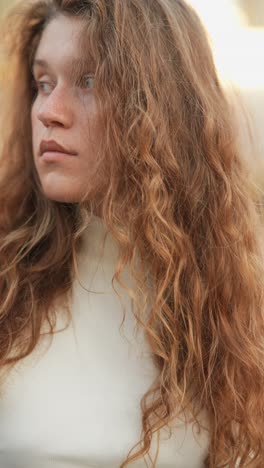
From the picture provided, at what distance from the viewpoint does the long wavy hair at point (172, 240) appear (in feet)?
4.68

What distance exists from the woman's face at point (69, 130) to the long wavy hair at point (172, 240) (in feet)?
0.09

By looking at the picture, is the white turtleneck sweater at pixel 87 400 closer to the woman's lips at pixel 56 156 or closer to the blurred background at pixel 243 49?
the woman's lips at pixel 56 156

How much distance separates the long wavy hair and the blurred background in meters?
0.12

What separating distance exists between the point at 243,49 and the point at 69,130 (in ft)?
3.68

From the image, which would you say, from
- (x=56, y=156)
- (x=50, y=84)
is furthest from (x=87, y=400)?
(x=50, y=84)

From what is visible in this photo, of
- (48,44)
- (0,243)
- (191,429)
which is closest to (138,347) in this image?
(191,429)

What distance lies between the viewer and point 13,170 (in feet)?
5.55

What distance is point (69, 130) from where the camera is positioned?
4.70 feet

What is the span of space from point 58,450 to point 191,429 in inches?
10.3

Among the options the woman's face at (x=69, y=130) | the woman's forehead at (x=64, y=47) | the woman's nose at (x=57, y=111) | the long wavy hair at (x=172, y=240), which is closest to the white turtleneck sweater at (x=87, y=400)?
the long wavy hair at (x=172, y=240)

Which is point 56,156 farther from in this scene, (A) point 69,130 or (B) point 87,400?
(B) point 87,400

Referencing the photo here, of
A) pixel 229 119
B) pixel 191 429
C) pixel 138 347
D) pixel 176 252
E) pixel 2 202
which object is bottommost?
pixel 191 429

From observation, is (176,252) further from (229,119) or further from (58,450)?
(58,450)

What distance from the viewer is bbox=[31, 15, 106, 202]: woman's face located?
1.43 m
